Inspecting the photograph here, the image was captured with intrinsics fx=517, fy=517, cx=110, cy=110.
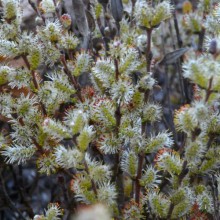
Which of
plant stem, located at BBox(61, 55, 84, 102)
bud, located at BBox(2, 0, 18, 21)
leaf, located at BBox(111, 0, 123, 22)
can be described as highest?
bud, located at BBox(2, 0, 18, 21)

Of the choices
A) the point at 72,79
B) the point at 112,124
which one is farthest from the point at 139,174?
Result: the point at 72,79

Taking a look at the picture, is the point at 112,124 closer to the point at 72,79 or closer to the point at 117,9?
the point at 72,79

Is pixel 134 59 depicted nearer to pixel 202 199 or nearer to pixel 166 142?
pixel 166 142

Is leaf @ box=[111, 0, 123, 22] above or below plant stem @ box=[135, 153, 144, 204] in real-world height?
above

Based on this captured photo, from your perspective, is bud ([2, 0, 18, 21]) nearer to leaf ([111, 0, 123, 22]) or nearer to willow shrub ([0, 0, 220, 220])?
willow shrub ([0, 0, 220, 220])

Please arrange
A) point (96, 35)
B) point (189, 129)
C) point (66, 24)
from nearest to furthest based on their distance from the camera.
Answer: point (189, 129) < point (66, 24) < point (96, 35)

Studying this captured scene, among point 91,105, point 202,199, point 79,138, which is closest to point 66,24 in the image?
point 91,105


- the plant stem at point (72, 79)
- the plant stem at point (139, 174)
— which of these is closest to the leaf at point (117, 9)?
the plant stem at point (72, 79)

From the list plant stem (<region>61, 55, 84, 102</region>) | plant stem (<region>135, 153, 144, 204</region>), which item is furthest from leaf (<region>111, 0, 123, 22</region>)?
plant stem (<region>135, 153, 144, 204</region>)

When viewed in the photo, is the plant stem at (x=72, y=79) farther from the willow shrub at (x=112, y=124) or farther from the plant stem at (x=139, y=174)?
the plant stem at (x=139, y=174)

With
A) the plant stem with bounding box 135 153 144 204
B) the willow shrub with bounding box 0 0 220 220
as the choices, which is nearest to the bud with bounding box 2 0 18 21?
the willow shrub with bounding box 0 0 220 220

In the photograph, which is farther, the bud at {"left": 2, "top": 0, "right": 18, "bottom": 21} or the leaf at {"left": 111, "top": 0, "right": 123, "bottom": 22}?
the leaf at {"left": 111, "top": 0, "right": 123, "bottom": 22}
